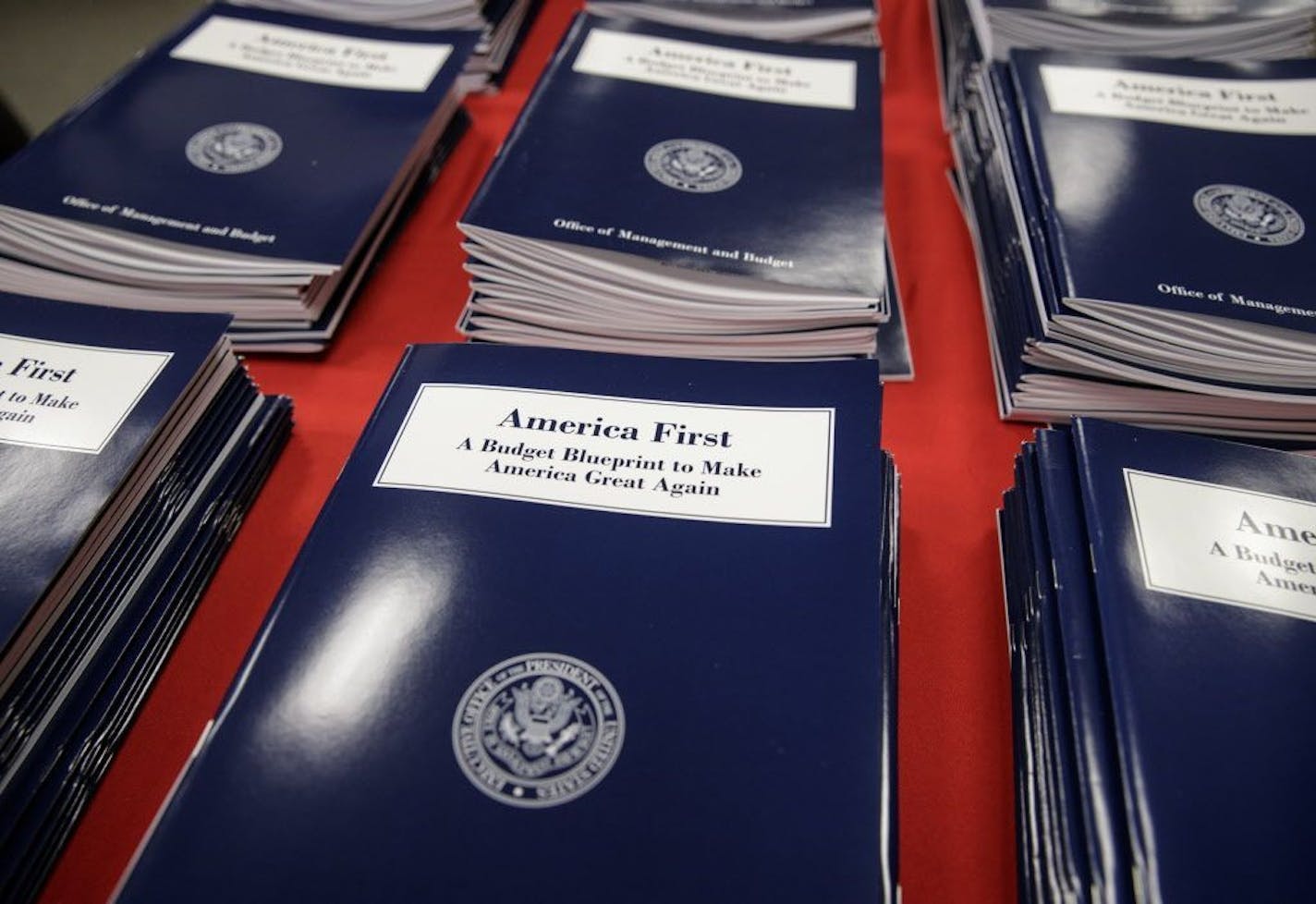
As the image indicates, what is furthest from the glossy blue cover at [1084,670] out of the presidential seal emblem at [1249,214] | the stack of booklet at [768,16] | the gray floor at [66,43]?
the gray floor at [66,43]

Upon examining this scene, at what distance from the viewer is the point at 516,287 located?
897mm

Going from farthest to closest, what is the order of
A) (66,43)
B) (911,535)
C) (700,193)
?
(66,43) < (700,193) < (911,535)

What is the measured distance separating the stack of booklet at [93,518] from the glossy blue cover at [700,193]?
29 cm

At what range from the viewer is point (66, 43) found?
2180mm

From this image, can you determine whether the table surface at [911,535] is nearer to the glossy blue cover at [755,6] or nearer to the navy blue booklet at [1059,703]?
the navy blue booklet at [1059,703]

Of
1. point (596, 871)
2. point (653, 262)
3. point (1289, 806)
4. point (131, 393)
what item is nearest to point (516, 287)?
point (653, 262)

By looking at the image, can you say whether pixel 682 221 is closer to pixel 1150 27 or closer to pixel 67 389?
pixel 67 389

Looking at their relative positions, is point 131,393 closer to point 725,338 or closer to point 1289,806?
point 725,338

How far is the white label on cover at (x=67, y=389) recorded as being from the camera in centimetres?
68

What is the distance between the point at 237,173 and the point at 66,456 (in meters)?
0.44

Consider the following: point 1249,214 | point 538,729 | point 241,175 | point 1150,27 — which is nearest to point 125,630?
point 538,729

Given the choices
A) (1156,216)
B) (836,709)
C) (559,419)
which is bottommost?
(836,709)

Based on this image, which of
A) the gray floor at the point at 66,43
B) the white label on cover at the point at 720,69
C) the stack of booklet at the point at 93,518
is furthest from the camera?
the gray floor at the point at 66,43

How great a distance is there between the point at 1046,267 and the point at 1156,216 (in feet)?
0.46
